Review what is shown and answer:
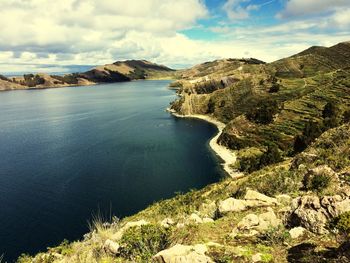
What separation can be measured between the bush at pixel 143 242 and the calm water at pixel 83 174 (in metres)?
52.1

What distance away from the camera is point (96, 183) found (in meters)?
98.4

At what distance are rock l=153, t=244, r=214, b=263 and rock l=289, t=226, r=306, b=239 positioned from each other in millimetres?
4898

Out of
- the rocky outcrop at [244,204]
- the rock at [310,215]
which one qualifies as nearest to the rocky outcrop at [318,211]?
the rock at [310,215]

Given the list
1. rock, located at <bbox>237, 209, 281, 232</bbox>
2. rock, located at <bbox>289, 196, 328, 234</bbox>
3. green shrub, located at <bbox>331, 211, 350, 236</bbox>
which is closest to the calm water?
rock, located at <bbox>237, 209, 281, 232</bbox>

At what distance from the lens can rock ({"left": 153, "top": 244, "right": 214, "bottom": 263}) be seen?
15.4m

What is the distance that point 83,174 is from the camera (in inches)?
4181

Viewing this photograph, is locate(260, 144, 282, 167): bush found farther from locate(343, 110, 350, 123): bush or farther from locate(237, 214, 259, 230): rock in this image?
locate(237, 214, 259, 230): rock

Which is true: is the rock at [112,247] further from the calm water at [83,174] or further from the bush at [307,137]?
the bush at [307,137]

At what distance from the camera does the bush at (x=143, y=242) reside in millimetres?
20469

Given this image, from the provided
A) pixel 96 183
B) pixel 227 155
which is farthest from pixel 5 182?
pixel 227 155

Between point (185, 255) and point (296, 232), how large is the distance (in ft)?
22.1

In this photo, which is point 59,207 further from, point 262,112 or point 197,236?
point 262,112

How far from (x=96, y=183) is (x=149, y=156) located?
32.2 m

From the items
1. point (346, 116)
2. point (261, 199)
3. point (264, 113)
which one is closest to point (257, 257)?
point (261, 199)
